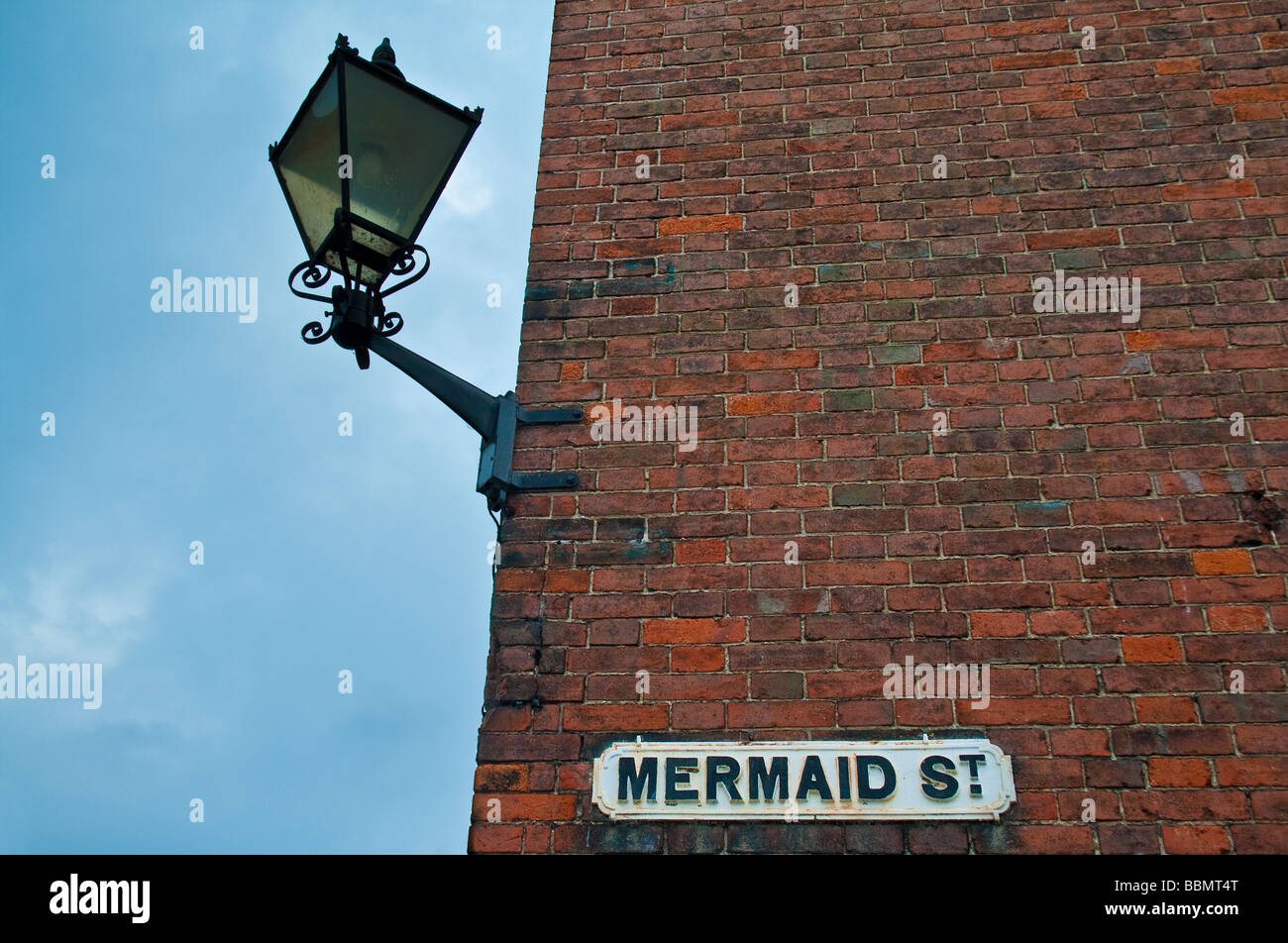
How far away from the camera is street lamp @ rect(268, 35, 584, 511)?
3.22 m

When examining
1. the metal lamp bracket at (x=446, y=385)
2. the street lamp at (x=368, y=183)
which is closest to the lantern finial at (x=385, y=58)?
the street lamp at (x=368, y=183)

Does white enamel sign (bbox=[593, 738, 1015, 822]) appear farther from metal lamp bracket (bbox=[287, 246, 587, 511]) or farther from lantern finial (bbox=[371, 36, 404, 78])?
lantern finial (bbox=[371, 36, 404, 78])

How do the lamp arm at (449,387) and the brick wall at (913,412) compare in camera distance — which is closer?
the brick wall at (913,412)

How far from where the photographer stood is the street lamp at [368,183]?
127 inches

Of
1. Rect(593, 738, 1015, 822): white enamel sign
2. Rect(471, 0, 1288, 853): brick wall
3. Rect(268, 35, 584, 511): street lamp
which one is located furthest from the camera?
Rect(268, 35, 584, 511): street lamp

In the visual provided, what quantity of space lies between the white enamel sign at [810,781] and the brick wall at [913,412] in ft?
0.16

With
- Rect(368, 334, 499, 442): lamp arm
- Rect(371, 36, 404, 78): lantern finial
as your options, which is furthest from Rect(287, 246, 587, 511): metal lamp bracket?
Rect(371, 36, 404, 78): lantern finial

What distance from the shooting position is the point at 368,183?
327cm

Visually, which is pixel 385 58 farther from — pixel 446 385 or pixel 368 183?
pixel 446 385

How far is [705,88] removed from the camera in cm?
422

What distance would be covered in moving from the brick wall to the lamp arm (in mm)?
158

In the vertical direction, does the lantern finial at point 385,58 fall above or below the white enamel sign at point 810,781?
above

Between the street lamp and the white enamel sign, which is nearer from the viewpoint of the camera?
the white enamel sign

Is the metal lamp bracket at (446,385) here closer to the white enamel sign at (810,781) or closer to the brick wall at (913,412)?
the brick wall at (913,412)
